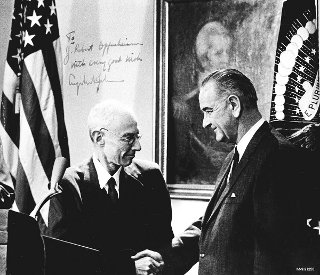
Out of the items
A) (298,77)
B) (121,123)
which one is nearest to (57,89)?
(121,123)

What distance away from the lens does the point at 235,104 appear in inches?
112

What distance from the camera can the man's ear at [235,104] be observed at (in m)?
2.84

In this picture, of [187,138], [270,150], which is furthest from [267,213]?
[187,138]

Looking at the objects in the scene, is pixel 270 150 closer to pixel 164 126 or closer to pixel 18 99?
pixel 164 126

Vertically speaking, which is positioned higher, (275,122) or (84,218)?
(275,122)

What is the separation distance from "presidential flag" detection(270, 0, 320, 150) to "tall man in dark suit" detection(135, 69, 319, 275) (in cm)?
65

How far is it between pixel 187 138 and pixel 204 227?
1.09m

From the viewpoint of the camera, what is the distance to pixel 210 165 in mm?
3893

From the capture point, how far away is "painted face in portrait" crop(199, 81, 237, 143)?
2.86 metres

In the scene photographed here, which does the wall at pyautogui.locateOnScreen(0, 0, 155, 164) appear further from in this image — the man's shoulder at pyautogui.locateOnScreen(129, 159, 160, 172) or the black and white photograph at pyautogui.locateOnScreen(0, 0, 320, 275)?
the man's shoulder at pyautogui.locateOnScreen(129, 159, 160, 172)

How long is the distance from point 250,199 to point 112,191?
91cm

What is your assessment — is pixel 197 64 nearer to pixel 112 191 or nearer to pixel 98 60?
pixel 98 60

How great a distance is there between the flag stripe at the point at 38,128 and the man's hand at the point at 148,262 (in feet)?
3.81

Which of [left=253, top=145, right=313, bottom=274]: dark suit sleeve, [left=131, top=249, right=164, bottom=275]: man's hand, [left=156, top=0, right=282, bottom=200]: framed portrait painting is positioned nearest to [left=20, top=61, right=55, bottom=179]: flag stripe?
[left=156, top=0, right=282, bottom=200]: framed portrait painting
